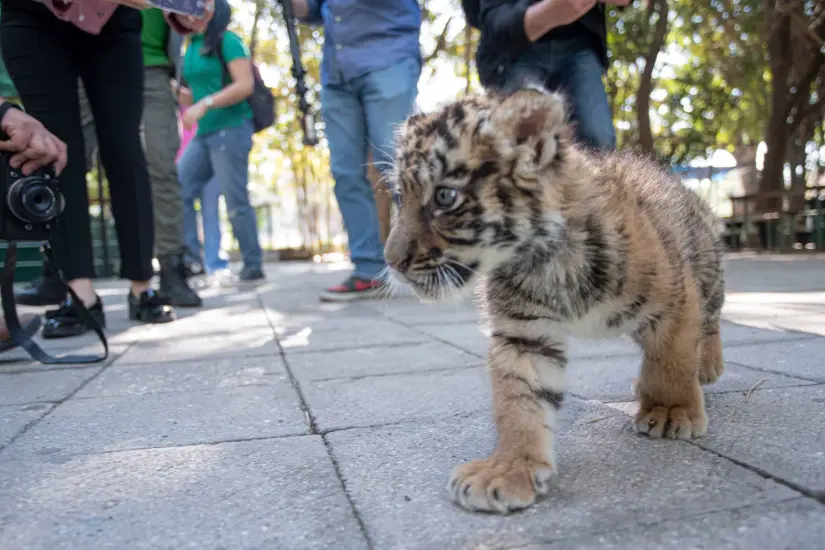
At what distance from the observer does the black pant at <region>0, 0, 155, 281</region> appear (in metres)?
4.05

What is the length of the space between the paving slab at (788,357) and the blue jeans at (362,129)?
3.04 meters

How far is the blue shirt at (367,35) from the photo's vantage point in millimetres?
5398

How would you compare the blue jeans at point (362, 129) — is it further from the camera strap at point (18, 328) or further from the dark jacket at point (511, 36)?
the camera strap at point (18, 328)

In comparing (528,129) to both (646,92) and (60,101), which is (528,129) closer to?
(60,101)

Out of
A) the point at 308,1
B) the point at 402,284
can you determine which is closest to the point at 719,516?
the point at 402,284

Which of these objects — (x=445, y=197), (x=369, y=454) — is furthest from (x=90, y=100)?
(x=369, y=454)

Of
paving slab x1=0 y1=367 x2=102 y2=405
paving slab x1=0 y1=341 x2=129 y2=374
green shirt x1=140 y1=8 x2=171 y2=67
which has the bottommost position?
paving slab x1=0 y1=367 x2=102 y2=405

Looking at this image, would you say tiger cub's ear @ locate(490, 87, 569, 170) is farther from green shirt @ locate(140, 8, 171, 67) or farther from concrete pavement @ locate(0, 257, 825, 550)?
green shirt @ locate(140, 8, 171, 67)

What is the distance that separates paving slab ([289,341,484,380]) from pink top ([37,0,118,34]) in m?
2.25

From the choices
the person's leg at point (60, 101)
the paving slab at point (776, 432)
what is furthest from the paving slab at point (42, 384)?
the paving slab at point (776, 432)

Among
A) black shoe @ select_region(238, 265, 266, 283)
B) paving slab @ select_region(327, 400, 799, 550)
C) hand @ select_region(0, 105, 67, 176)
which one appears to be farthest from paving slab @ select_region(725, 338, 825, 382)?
black shoe @ select_region(238, 265, 266, 283)

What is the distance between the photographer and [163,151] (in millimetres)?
5602

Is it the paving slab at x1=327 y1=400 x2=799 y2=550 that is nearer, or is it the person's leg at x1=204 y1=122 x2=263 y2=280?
the paving slab at x1=327 y1=400 x2=799 y2=550

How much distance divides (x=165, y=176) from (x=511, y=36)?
3.15 metres
